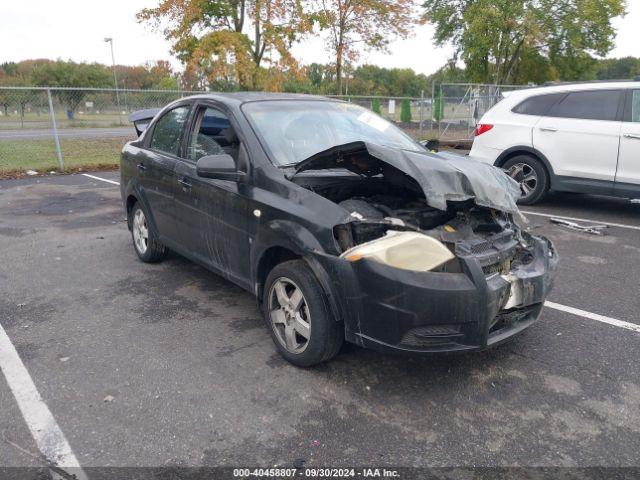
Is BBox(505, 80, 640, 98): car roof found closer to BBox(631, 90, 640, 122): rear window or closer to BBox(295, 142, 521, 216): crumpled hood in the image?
BBox(631, 90, 640, 122): rear window

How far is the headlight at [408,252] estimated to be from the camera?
2.74 meters

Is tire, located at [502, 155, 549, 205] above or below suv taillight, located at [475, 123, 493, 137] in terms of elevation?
below

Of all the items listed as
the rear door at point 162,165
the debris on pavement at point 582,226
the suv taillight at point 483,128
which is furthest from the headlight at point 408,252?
the suv taillight at point 483,128

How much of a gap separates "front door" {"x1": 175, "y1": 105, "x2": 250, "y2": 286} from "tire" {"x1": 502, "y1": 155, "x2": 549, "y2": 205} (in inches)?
205

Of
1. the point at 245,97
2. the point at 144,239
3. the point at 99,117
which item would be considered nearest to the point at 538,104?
the point at 245,97

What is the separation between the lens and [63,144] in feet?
59.1

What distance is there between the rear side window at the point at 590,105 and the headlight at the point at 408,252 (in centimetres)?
564

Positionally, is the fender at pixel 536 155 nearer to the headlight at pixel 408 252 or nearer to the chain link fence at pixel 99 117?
the headlight at pixel 408 252

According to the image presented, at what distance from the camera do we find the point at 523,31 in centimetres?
2236

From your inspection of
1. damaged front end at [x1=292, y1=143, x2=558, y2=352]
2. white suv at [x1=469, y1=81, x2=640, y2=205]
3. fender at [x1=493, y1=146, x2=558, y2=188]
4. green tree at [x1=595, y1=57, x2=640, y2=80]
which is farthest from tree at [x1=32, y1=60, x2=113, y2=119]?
green tree at [x1=595, y1=57, x2=640, y2=80]

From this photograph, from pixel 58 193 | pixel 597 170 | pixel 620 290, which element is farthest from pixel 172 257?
pixel 597 170

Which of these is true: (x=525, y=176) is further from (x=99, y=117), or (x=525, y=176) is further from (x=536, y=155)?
(x=99, y=117)

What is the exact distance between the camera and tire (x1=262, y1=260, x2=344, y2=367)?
3045mm

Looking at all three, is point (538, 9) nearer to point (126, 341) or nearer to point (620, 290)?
point (620, 290)
